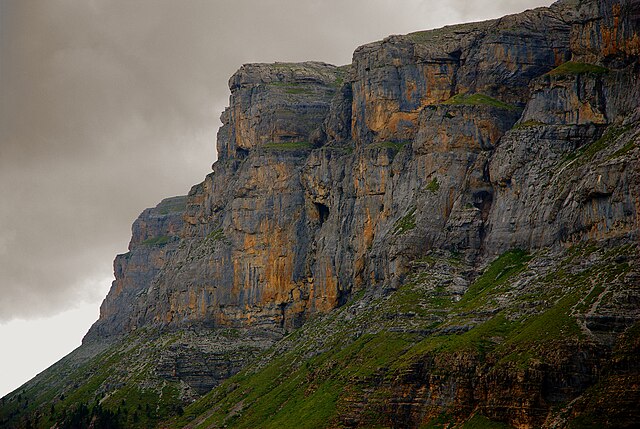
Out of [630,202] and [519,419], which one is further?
[630,202]

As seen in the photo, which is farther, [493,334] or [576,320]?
[493,334]

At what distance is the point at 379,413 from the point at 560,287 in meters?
45.4

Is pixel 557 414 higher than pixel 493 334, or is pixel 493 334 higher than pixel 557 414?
pixel 493 334

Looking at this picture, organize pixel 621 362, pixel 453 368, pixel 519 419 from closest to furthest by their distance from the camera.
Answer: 1. pixel 621 362
2. pixel 519 419
3. pixel 453 368

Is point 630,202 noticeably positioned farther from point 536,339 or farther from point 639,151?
point 536,339

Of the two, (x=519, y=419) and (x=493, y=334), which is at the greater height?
(x=493, y=334)

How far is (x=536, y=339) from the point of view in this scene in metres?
176

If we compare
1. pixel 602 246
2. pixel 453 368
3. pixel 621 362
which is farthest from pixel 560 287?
pixel 621 362

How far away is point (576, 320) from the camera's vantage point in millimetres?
174875

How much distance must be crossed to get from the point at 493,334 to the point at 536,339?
17.5m

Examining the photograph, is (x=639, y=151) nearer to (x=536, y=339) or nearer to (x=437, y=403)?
(x=536, y=339)

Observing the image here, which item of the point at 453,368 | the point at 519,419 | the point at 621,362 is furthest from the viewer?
the point at 453,368

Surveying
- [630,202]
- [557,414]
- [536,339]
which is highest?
[630,202]

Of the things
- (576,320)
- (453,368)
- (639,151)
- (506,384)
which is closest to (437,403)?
(453,368)
